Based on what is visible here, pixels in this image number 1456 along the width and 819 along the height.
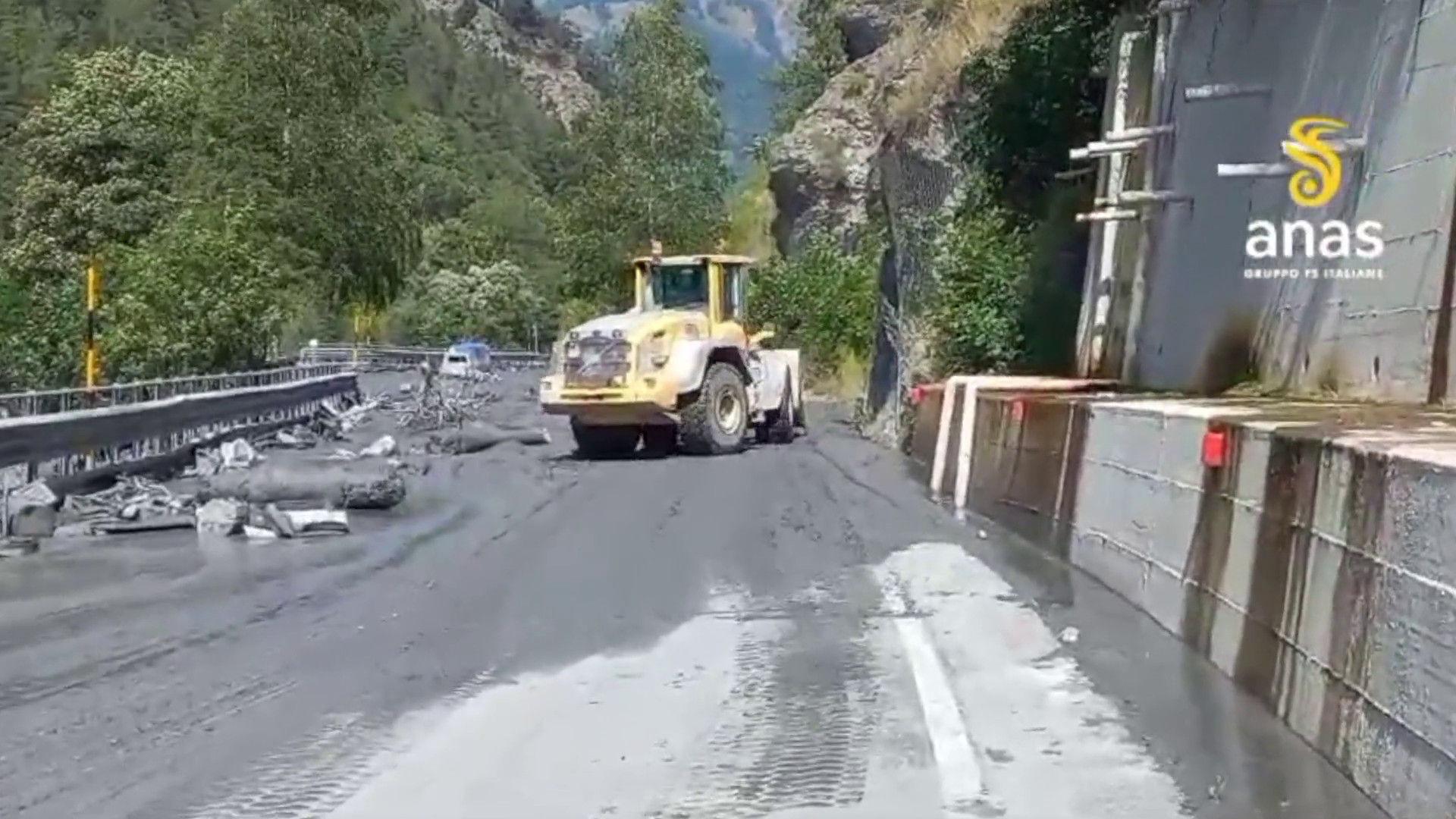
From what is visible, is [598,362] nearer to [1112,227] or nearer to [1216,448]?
[1112,227]

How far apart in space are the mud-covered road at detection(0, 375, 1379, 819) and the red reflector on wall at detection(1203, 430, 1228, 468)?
3.17ft

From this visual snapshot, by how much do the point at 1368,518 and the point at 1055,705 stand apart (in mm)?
1896

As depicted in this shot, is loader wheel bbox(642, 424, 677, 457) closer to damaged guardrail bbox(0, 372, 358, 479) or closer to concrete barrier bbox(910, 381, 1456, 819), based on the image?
damaged guardrail bbox(0, 372, 358, 479)

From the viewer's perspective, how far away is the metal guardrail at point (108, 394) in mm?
19328

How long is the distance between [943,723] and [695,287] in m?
18.4

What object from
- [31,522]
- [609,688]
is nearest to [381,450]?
[31,522]

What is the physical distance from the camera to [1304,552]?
755 cm

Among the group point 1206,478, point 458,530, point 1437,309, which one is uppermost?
point 1437,309

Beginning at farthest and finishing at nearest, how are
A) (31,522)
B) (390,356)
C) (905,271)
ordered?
(390,356)
(905,271)
(31,522)

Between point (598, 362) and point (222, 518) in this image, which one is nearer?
point (222, 518)

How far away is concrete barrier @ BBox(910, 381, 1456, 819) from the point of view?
604cm

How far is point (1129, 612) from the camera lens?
10805 mm

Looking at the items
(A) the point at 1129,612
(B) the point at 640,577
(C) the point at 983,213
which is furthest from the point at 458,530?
(C) the point at 983,213

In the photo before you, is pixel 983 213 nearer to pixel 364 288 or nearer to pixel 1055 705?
pixel 1055 705
